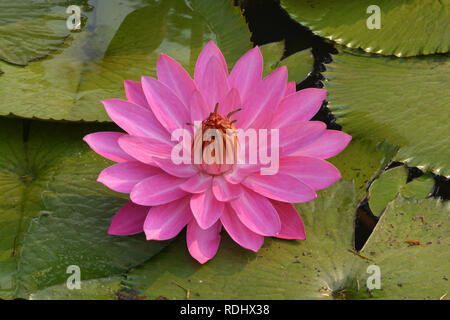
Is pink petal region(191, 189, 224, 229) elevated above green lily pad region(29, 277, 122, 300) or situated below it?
above

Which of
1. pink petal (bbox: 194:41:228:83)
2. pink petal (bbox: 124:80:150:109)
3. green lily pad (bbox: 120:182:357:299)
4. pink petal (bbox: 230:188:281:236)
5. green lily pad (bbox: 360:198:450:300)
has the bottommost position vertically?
green lily pad (bbox: 120:182:357:299)

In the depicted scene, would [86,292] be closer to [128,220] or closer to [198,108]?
[128,220]

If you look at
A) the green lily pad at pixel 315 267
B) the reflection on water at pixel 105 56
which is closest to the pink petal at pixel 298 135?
the green lily pad at pixel 315 267

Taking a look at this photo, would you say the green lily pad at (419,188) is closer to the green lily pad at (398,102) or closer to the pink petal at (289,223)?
the green lily pad at (398,102)

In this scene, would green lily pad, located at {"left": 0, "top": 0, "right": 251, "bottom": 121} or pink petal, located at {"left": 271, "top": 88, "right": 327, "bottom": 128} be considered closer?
pink petal, located at {"left": 271, "top": 88, "right": 327, "bottom": 128}

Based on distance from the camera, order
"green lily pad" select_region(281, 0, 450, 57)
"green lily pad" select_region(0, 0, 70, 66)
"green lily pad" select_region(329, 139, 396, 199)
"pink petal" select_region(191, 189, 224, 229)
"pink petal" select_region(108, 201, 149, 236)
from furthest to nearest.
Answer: "green lily pad" select_region(281, 0, 450, 57)
"green lily pad" select_region(0, 0, 70, 66)
"green lily pad" select_region(329, 139, 396, 199)
"pink petal" select_region(108, 201, 149, 236)
"pink petal" select_region(191, 189, 224, 229)

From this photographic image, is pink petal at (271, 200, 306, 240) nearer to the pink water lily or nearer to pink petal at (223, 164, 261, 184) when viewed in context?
the pink water lily

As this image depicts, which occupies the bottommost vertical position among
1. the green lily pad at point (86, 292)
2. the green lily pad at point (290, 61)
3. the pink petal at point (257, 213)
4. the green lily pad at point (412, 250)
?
the green lily pad at point (86, 292)

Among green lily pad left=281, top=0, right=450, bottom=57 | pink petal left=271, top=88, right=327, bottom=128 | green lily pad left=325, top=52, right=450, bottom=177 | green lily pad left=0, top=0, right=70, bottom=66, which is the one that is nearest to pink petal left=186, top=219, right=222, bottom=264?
pink petal left=271, top=88, right=327, bottom=128
